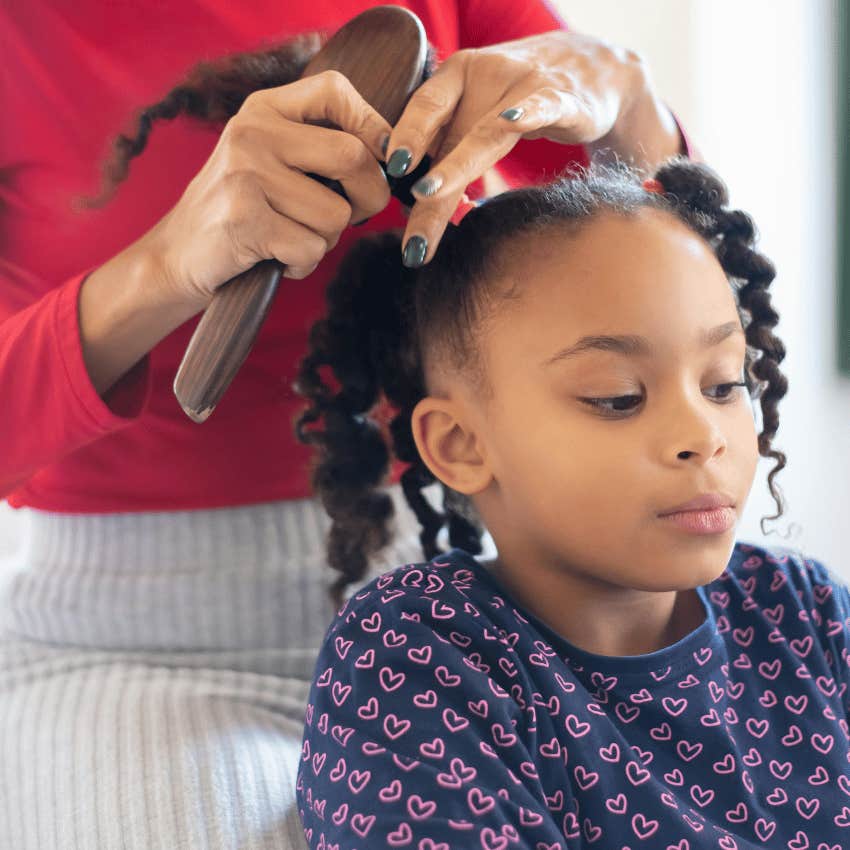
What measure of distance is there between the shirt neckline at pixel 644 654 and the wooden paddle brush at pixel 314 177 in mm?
219

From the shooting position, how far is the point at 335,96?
0.57m

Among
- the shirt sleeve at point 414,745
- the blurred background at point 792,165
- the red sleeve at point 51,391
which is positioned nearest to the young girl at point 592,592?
the shirt sleeve at point 414,745

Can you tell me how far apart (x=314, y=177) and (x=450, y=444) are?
0.67ft

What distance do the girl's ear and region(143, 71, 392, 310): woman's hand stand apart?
15cm

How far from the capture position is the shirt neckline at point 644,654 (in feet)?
2.11

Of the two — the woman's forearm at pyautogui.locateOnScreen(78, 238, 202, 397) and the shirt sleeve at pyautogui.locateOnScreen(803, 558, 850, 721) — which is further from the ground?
the woman's forearm at pyautogui.locateOnScreen(78, 238, 202, 397)

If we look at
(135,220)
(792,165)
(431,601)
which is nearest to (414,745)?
(431,601)

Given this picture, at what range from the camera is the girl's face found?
60cm

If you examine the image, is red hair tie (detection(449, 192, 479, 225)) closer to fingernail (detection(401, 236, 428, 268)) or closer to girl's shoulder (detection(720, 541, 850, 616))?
fingernail (detection(401, 236, 428, 268))

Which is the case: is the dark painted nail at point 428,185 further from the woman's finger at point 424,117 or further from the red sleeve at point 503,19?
the red sleeve at point 503,19

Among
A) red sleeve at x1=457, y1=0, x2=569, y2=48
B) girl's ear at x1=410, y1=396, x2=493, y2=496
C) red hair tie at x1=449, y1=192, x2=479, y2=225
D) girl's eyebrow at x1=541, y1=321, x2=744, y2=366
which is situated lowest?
girl's ear at x1=410, y1=396, x2=493, y2=496

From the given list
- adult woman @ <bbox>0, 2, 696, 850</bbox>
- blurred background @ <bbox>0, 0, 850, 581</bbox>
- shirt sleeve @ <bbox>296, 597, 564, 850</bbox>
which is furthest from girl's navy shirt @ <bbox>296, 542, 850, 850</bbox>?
blurred background @ <bbox>0, 0, 850, 581</bbox>

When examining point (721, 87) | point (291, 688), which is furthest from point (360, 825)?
point (721, 87)

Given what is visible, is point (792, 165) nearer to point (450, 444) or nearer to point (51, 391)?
point (450, 444)
